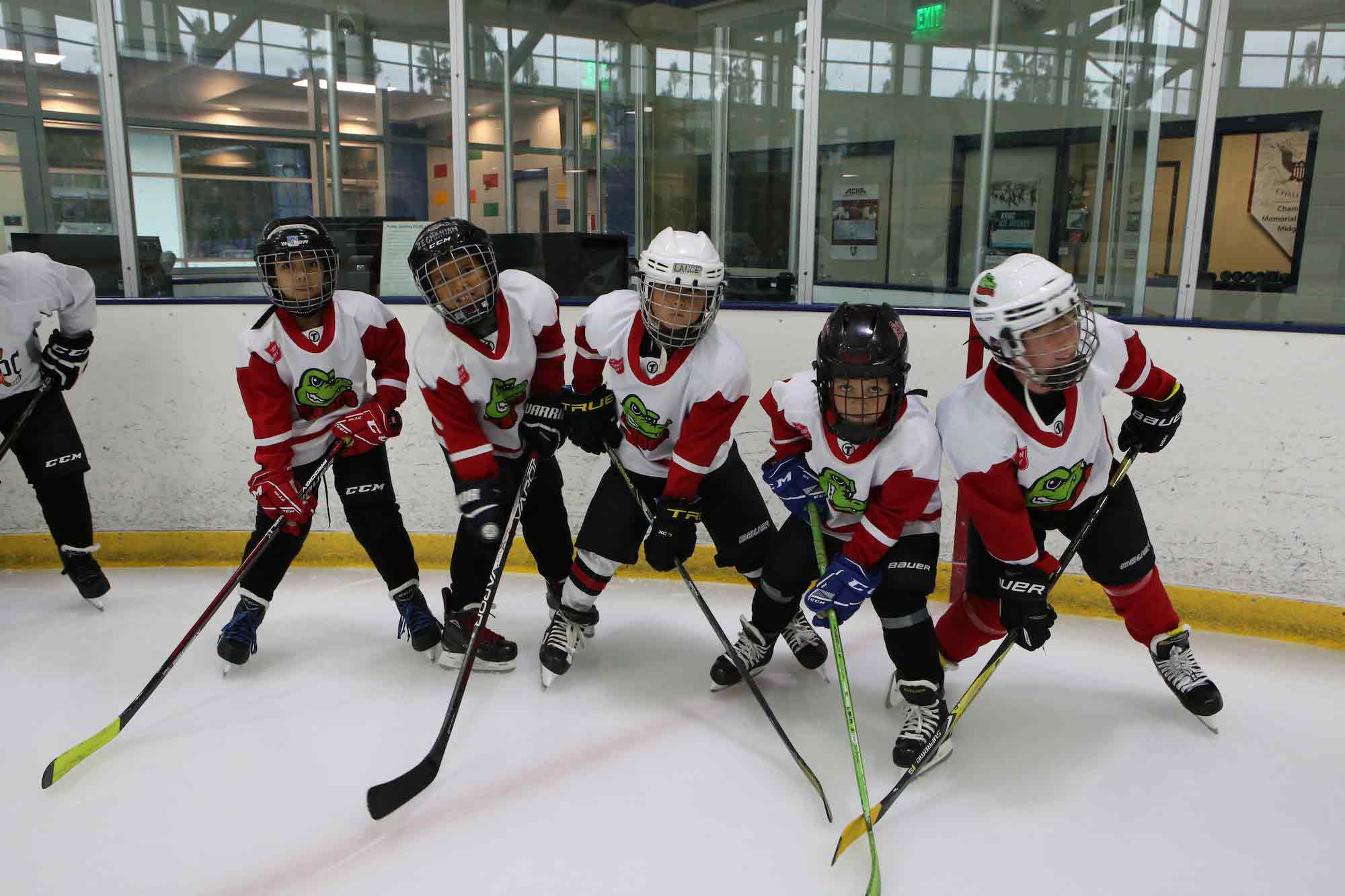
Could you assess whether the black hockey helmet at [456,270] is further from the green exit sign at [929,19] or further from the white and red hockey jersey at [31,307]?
the green exit sign at [929,19]

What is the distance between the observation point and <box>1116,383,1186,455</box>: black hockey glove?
1.89 metres

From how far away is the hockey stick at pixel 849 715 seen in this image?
4.62ft

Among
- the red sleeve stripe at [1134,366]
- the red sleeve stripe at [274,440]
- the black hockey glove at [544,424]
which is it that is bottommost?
the red sleeve stripe at [274,440]

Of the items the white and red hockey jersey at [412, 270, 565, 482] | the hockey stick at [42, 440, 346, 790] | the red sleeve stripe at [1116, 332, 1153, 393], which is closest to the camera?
the hockey stick at [42, 440, 346, 790]

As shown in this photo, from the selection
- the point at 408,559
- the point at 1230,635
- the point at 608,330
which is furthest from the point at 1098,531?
the point at 408,559

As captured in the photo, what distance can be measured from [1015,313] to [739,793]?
986 mm

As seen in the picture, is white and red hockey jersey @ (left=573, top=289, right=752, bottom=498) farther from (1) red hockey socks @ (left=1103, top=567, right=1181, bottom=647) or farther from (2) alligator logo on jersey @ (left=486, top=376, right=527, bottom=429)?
(1) red hockey socks @ (left=1103, top=567, right=1181, bottom=647)

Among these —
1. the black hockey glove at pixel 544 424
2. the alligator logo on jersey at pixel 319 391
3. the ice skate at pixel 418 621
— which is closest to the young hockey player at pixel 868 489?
the black hockey glove at pixel 544 424

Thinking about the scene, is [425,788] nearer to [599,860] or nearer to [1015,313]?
[599,860]

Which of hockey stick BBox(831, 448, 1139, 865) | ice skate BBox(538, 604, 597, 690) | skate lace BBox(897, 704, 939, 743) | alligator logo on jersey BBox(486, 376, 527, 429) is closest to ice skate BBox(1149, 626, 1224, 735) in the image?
hockey stick BBox(831, 448, 1139, 865)

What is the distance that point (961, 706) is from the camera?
1761mm

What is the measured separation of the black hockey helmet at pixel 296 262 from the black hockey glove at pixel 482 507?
547mm

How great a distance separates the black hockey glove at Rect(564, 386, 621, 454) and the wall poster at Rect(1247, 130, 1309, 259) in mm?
1922

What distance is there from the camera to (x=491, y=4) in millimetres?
3326
